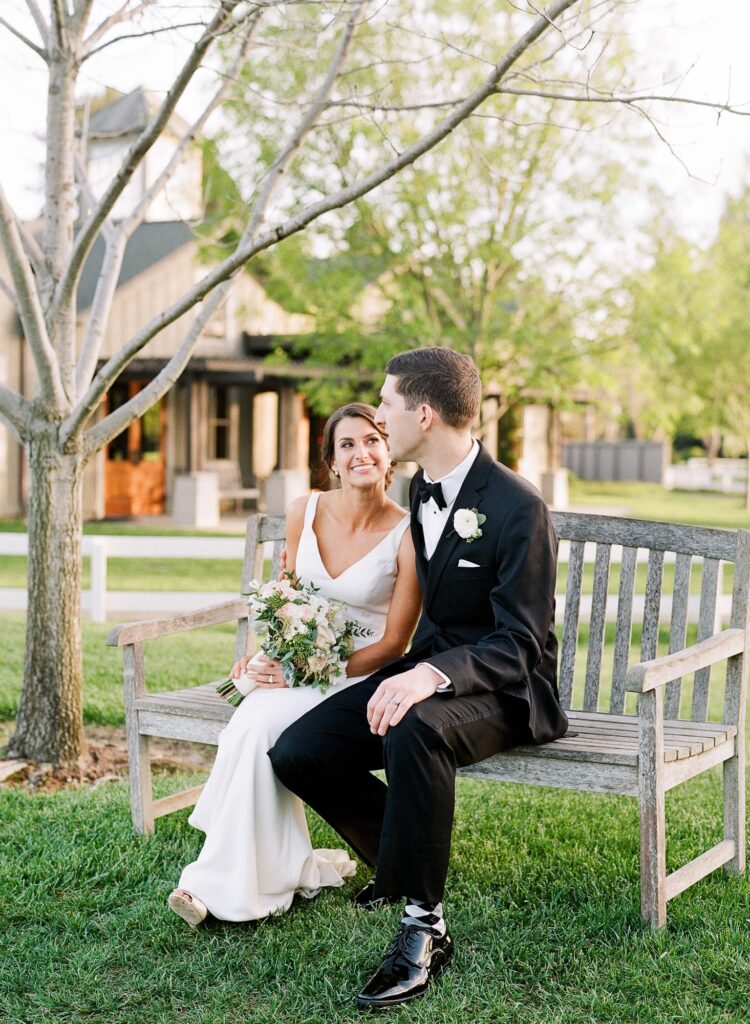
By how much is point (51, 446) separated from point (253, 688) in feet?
6.58

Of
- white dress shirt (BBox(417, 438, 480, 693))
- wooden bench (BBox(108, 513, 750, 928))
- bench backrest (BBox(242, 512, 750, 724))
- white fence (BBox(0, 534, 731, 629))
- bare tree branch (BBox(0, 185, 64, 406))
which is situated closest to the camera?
wooden bench (BBox(108, 513, 750, 928))

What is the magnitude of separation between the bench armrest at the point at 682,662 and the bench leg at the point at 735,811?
435 millimetres

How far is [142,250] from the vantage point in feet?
82.6

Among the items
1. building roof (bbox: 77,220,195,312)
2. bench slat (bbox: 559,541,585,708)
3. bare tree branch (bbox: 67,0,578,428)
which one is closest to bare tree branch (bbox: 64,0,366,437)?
bare tree branch (bbox: 67,0,578,428)

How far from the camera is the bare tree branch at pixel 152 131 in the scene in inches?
187

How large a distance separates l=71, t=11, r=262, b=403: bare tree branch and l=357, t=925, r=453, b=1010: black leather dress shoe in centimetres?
314

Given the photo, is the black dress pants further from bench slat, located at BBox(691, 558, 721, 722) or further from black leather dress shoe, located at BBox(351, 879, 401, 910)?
bench slat, located at BBox(691, 558, 721, 722)

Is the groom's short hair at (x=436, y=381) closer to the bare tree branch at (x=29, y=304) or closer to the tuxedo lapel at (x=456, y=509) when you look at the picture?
the tuxedo lapel at (x=456, y=509)

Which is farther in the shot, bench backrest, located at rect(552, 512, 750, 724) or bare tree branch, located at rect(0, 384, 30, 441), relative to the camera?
bare tree branch, located at rect(0, 384, 30, 441)

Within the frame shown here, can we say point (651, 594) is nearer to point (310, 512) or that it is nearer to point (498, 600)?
point (498, 600)

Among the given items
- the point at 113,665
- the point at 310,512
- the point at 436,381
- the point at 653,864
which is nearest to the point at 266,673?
the point at 310,512

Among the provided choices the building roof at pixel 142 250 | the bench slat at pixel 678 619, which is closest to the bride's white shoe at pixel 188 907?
the bench slat at pixel 678 619

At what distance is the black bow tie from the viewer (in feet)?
13.2

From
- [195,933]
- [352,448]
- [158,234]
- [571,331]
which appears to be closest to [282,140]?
[571,331]
